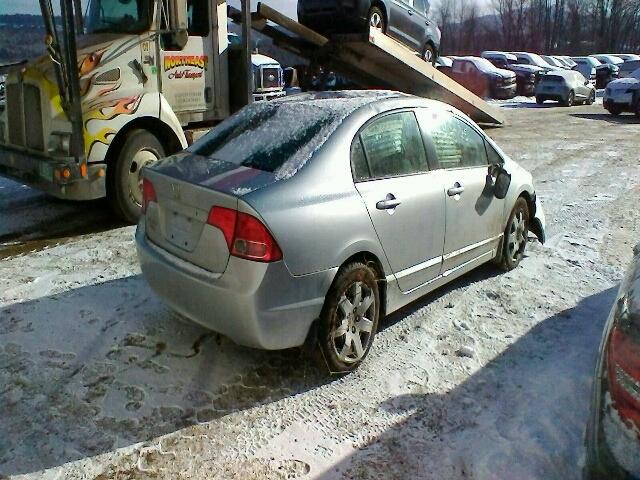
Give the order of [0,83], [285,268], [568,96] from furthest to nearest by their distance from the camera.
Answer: [568,96], [0,83], [285,268]

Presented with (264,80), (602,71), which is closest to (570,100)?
(602,71)

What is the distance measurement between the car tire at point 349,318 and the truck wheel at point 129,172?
11.4ft

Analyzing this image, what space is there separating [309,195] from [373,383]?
47.5 inches

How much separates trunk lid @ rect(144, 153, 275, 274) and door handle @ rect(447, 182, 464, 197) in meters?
1.54

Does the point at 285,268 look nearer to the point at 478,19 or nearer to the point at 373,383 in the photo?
the point at 373,383

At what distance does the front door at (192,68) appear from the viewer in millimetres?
6828

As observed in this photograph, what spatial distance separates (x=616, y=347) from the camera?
89.1 inches

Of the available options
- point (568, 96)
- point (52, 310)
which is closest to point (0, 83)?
point (52, 310)

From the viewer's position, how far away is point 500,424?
320 cm

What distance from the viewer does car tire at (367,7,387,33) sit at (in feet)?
39.9

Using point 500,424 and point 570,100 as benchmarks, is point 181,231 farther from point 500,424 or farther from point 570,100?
point 570,100

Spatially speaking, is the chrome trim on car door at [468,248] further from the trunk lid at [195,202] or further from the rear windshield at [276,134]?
the trunk lid at [195,202]

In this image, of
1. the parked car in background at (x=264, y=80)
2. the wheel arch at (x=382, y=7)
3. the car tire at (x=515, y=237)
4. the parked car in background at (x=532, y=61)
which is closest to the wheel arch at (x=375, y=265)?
the car tire at (x=515, y=237)

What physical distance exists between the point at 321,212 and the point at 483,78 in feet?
77.0
